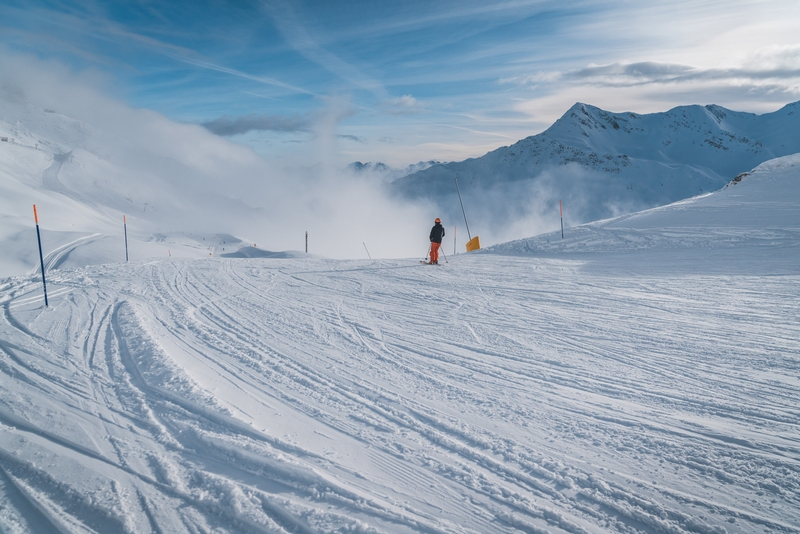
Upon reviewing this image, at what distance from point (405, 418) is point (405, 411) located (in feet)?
0.47

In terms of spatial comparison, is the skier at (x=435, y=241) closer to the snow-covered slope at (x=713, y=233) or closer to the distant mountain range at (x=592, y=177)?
the snow-covered slope at (x=713, y=233)

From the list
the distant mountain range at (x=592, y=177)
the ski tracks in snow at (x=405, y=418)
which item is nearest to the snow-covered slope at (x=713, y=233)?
the ski tracks in snow at (x=405, y=418)

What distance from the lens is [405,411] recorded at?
428 cm

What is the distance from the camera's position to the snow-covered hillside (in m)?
3.00

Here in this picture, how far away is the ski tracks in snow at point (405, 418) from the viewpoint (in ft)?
9.83

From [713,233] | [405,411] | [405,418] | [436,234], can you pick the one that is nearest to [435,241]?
[436,234]

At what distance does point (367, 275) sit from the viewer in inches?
462

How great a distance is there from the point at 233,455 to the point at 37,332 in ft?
16.7

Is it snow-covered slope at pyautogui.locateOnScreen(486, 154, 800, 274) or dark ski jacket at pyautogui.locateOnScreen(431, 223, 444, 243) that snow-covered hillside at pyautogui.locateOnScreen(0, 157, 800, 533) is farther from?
dark ski jacket at pyautogui.locateOnScreen(431, 223, 444, 243)

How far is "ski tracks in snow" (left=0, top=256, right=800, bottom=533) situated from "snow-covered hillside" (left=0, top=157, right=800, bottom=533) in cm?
2

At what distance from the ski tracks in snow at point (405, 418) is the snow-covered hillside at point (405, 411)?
2 centimetres

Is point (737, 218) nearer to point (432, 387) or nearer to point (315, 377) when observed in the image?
point (432, 387)

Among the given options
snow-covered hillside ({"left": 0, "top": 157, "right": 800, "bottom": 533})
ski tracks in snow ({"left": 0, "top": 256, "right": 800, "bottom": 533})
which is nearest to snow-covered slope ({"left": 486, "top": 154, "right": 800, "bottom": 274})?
snow-covered hillside ({"left": 0, "top": 157, "right": 800, "bottom": 533})

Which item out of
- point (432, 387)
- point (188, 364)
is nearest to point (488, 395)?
point (432, 387)
